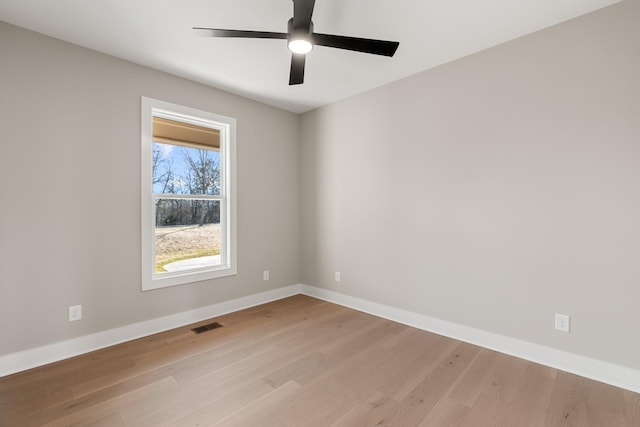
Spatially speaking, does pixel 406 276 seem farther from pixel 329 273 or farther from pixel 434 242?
pixel 329 273

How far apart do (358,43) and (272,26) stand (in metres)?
0.80

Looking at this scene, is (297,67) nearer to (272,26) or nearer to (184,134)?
(272,26)

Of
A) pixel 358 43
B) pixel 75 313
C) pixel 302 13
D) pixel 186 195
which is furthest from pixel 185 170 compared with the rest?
pixel 358 43

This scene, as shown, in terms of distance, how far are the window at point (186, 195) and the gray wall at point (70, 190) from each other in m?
0.11

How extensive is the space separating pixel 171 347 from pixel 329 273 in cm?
204

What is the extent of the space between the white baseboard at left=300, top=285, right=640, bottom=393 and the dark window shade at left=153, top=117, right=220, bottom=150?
2.68 m

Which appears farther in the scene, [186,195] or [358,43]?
[186,195]

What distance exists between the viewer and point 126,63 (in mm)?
2721

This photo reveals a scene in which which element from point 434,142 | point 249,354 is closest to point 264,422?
point 249,354

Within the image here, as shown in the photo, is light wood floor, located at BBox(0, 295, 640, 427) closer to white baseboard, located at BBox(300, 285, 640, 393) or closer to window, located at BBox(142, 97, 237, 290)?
white baseboard, located at BBox(300, 285, 640, 393)

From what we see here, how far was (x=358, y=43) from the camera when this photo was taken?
6.11 ft

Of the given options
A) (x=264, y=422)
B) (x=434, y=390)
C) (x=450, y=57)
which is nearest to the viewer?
(x=264, y=422)

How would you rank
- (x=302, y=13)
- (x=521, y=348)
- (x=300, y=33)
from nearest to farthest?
(x=302, y=13) → (x=300, y=33) → (x=521, y=348)

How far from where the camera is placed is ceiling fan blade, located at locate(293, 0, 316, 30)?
5.22ft
